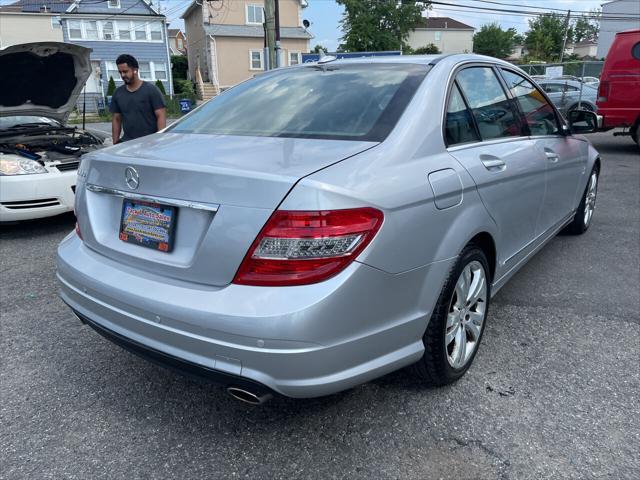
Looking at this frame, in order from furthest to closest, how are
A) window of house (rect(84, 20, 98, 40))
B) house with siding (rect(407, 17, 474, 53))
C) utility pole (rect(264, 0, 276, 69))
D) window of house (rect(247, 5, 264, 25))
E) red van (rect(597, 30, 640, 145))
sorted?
1. house with siding (rect(407, 17, 474, 53))
2. window of house (rect(247, 5, 264, 25))
3. window of house (rect(84, 20, 98, 40))
4. utility pole (rect(264, 0, 276, 69))
5. red van (rect(597, 30, 640, 145))

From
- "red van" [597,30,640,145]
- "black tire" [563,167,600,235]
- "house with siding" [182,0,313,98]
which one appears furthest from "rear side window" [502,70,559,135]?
"house with siding" [182,0,313,98]

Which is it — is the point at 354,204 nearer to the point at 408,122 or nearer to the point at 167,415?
the point at 408,122

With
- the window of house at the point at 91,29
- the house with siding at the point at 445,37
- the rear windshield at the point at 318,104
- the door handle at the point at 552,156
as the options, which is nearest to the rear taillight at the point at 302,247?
the rear windshield at the point at 318,104

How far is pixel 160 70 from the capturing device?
34969 millimetres

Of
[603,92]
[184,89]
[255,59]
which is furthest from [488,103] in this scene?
[184,89]

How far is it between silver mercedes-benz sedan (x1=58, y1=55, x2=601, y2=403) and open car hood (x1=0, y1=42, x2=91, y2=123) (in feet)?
12.8

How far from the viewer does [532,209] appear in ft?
10.9

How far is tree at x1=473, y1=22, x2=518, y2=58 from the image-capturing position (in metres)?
67.7

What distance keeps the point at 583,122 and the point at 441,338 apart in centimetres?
295

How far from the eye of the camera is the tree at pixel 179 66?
4428cm

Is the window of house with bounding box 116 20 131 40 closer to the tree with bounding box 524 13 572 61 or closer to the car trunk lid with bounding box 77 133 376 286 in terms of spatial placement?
the car trunk lid with bounding box 77 133 376 286

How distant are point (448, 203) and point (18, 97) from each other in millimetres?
6100

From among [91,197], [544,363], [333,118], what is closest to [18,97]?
[91,197]

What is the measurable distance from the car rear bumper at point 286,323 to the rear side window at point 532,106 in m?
1.78
